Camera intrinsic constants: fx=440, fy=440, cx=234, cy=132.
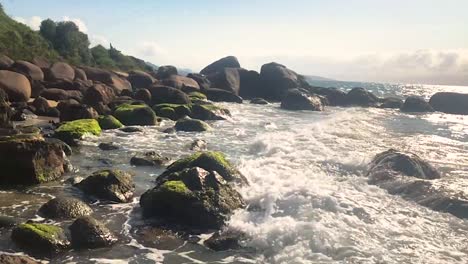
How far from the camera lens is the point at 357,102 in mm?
58562

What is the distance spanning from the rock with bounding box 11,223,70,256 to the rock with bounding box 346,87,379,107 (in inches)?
2097

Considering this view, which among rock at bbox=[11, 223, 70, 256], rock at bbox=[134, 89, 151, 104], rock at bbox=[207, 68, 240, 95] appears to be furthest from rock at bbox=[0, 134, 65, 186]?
rock at bbox=[207, 68, 240, 95]

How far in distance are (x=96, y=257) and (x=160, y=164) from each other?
8.09 m

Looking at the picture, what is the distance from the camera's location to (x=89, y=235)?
30.1 feet

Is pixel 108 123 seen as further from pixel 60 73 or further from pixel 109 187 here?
pixel 60 73

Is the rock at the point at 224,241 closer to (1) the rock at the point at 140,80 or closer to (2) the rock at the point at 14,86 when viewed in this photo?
(2) the rock at the point at 14,86

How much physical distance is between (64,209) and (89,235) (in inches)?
72.5

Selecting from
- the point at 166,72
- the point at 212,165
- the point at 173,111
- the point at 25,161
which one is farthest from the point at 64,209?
the point at 166,72

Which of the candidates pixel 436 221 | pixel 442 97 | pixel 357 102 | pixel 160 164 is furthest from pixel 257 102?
pixel 436 221

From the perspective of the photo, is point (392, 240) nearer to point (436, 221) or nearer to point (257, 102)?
point (436, 221)

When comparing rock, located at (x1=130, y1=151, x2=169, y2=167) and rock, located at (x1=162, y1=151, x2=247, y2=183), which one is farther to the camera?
rock, located at (x1=130, y1=151, x2=169, y2=167)

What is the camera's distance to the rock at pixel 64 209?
10.5 m

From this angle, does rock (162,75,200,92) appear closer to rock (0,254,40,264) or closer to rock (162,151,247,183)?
rock (162,151,247,183)

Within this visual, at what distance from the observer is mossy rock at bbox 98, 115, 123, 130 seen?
80.5ft
